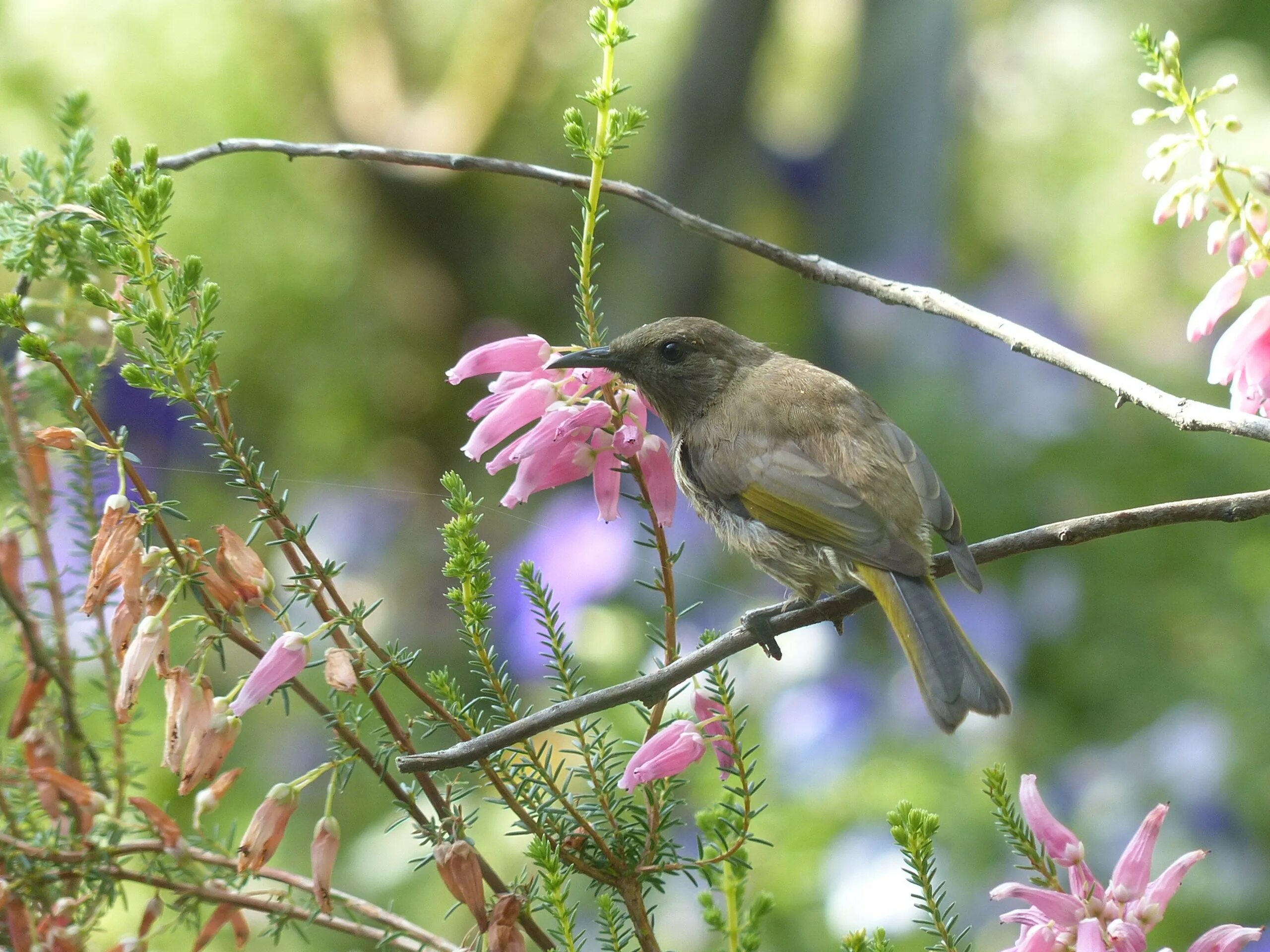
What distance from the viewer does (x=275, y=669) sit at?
969 mm

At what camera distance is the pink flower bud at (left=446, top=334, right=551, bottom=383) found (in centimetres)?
122

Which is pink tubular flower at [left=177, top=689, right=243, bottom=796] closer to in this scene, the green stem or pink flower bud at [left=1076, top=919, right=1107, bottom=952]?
the green stem

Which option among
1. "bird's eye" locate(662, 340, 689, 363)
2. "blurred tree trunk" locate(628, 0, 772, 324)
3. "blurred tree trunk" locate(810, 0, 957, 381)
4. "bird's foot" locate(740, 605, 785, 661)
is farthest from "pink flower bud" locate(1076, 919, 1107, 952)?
"blurred tree trunk" locate(810, 0, 957, 381)

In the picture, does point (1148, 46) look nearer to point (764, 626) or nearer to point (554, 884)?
point (764, 626)

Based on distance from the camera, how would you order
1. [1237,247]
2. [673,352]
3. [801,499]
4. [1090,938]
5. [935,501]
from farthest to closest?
[673,352]
[801,499]
[935,501]
[1237,247]
[1090,938]

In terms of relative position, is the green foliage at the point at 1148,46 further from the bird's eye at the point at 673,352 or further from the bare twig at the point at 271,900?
the bare twig at the point at 271,900

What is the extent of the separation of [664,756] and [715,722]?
0.13 meters

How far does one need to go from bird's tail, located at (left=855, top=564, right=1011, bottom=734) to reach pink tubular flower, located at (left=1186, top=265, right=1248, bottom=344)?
0.39m

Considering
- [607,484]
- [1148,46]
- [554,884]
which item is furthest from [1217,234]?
[554,884]

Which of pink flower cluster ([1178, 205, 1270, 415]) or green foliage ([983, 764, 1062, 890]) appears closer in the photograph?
green foliage ([983, 764, 1062, 890])

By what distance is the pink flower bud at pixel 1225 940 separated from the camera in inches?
37.0

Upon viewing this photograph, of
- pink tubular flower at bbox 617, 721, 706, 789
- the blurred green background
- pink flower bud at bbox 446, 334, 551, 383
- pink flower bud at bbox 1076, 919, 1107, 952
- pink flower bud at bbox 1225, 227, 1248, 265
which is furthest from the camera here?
the blurred green background

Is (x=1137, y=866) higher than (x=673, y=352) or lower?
lower

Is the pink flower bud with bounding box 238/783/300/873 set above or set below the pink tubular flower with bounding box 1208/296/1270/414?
below
